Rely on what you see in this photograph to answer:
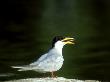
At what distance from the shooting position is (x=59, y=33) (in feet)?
109

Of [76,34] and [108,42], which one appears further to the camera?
[76,34]

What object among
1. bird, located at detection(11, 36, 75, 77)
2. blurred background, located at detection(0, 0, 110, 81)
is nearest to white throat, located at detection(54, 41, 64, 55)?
bird, located at detection(11, 36, 75, 77)

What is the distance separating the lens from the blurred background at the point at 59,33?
2227cm

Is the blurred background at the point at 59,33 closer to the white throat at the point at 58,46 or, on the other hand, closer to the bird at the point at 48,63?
the white throat at the point at 58,46

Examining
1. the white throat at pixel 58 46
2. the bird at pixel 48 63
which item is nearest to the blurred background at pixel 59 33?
the white throat at pixel 58 46

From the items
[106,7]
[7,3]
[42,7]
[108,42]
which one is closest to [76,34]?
[108,42]

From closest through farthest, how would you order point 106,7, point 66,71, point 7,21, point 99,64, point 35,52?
point 66,71
point 99,64
point 35,52
point 7,21
point 106,7

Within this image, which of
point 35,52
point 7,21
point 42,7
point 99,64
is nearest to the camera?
point 99,64

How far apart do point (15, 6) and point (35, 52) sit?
26173mm

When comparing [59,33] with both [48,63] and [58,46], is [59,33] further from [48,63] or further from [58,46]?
[48,63]

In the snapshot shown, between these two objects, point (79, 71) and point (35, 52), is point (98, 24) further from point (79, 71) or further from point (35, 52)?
point (79, 71)

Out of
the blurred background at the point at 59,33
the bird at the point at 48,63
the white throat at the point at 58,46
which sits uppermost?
the blurred background at the point at 59,33

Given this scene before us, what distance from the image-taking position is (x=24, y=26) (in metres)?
39.6

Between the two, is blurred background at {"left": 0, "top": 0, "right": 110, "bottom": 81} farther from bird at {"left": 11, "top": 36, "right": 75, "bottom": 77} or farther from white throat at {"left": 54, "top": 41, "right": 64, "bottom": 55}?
bird at {"left": 11, "top": 36, "right": 75, "bottom": 77}
